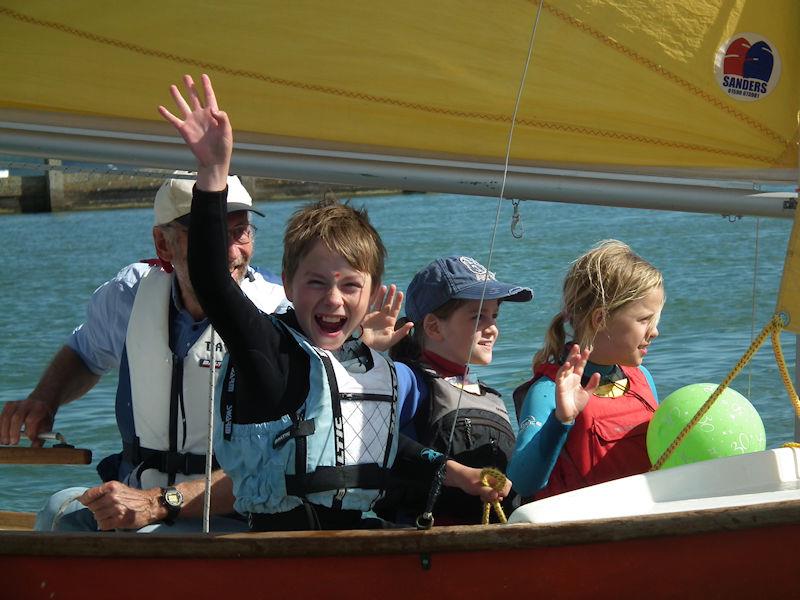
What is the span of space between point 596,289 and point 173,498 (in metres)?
0.94

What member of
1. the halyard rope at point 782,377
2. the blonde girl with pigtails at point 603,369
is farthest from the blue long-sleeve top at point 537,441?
the halyard rope at point 782,377

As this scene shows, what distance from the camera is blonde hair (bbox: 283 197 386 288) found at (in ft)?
7.36

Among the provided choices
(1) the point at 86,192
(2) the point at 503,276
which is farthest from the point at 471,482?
(1) the point at 86,192

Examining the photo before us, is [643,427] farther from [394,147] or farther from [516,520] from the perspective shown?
[394,147]

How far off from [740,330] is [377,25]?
606 cm

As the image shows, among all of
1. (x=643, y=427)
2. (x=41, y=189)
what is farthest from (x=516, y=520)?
(x=41, y=189)

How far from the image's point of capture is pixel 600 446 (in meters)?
2.54

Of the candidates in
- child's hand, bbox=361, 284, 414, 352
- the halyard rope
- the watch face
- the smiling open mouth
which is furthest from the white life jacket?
the halyard rope

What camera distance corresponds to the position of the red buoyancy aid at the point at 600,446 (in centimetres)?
252

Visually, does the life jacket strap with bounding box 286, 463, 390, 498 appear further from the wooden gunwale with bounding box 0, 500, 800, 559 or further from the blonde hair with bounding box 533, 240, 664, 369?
the blonde hair with bounding box 533, 240, 664, 369

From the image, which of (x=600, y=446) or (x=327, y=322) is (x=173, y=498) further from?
(x=600, y=446)

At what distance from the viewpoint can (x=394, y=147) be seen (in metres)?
2.53

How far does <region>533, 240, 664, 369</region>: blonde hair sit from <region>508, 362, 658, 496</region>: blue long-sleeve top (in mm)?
158

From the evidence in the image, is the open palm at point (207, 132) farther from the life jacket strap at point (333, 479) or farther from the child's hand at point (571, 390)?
the child's hand at point (571, 390)
